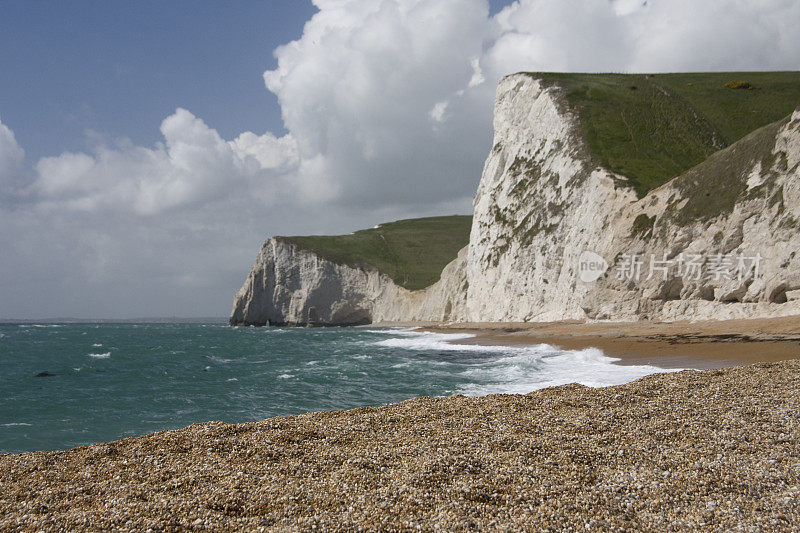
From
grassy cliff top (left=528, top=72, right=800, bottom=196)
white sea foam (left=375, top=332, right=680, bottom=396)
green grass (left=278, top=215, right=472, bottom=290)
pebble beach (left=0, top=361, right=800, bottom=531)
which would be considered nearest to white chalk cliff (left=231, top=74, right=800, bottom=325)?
grassy cliff top (left=528, top=72, right=800, bottom=196)

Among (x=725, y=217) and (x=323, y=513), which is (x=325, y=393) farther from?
(x=725, y=217)

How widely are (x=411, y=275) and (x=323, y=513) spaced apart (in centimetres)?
8926

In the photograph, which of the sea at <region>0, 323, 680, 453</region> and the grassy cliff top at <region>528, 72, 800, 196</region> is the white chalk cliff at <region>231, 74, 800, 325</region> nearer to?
the grassy cliff top at <region>528, 72, 800, 196</region>

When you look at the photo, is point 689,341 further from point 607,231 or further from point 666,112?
point 666,112

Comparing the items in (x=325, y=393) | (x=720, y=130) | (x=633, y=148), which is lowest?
(x=325, y=393)

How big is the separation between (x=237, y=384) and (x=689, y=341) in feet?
74.2

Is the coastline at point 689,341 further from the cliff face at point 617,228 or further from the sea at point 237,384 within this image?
the cliff face at point 617,228

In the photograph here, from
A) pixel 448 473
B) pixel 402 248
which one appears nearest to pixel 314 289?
pixel 402 248

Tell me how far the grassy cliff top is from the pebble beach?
35226 millimetres

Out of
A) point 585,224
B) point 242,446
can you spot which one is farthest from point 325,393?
point 585,224

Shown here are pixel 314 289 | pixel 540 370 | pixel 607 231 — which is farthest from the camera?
pixel 314 289

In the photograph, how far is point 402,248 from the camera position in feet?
355

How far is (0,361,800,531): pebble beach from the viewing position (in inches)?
226

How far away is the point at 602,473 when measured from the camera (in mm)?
6898
